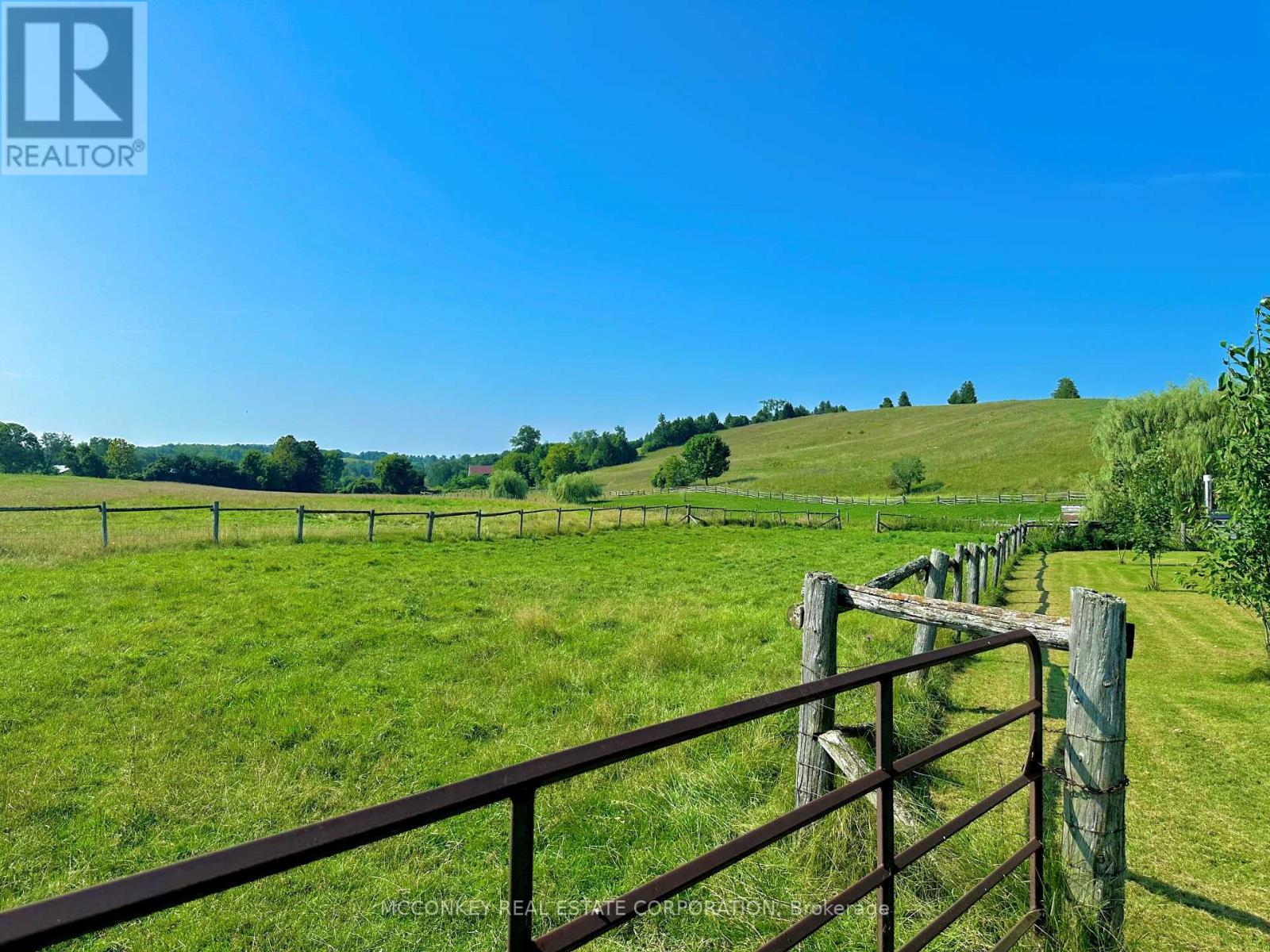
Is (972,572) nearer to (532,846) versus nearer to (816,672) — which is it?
(816,672)

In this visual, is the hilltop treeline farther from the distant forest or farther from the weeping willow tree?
the weeping willow tree

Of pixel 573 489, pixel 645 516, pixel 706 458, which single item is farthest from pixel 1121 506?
pixel 706 458

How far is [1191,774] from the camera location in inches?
189

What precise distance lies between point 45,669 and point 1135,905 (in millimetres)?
9699

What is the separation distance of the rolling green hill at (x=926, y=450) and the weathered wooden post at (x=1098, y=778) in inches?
2134

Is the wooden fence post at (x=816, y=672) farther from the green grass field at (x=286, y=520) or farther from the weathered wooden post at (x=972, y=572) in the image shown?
the green grass field at (x=286, y=520)

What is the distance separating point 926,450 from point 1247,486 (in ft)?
247

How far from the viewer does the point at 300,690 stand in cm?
671

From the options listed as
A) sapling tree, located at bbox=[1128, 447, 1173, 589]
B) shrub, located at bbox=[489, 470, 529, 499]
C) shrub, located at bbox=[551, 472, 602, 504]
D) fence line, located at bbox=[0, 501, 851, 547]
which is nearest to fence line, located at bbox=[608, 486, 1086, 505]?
shrub, located at bbox=[551, 472, 602, 504]

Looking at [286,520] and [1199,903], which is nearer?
[1199,903]

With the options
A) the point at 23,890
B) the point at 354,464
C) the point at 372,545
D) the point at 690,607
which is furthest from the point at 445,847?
the point at 354,464

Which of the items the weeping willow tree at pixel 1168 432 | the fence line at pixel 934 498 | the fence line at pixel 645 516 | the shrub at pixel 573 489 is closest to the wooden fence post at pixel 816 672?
the fence line at pixel 645 516

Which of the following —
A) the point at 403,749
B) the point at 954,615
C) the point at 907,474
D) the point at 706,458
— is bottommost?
the point at 403,749

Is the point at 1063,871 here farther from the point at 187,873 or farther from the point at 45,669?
the point at 45,669
